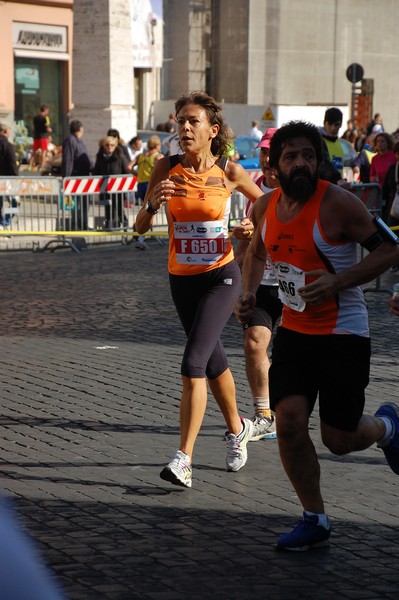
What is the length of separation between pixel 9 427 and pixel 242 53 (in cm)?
4749

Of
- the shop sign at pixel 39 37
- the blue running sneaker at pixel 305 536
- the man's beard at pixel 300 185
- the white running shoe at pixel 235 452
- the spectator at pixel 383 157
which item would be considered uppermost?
the shop sign at pixel 39 37

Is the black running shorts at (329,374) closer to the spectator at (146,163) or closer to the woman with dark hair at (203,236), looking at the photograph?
the woman with dark hair at (203,236)

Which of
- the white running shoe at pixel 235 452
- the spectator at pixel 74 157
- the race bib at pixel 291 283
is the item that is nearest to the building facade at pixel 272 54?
the spectator at pixel 74 157

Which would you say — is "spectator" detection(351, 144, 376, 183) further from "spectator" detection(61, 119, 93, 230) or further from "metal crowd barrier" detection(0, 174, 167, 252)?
"spectator" detection(61, 119, 93, 230)

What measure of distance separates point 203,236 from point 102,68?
21.4 meters

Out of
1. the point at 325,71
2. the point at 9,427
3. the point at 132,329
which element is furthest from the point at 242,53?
the point at 9,427

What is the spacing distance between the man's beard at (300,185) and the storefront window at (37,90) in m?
35.8

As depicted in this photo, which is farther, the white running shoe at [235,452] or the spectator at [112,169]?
the spectator at [112,169]

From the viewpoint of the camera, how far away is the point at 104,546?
5492 millimetres

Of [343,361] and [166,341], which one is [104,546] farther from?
[166,341]

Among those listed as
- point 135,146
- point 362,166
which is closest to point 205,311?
point 362,166

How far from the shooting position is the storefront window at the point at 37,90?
40469 millimetres

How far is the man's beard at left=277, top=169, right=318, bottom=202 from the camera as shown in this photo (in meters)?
5.44

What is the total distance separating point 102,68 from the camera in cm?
→ 2766
